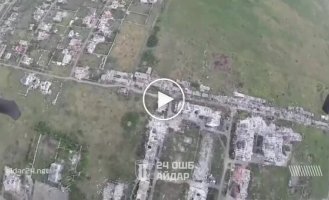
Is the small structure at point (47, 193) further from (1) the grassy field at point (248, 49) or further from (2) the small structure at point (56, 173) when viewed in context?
(1) the grassy field at point (248, 49)

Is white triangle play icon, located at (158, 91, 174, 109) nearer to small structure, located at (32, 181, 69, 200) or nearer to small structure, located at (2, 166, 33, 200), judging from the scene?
small structure, located at (32, 181, 69, 200)

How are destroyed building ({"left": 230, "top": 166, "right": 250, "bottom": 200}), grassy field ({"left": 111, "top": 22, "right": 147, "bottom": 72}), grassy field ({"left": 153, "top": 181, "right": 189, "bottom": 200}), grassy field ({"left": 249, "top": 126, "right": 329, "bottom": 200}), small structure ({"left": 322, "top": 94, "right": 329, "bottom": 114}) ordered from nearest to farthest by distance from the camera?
1. grassy field ({"left": 153, "top": 181, "right": 189, "bottom": 200})
2. destroyed building ({"left": 230, "top": 166, "right": 250, "bottom": 200})
3. grassy field ({"left": 249, "top": 126, "right": 329, "bottom": 200})
4. grassy field ({"left": 111, "top": 22, "right": 147, "bottom": 72})
5. small structure ({"left": 322, "top": 94, "right": 329, "bottom": 114})

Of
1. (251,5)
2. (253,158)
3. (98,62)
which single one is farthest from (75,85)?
(251,5)

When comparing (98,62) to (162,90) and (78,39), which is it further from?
(162,90)

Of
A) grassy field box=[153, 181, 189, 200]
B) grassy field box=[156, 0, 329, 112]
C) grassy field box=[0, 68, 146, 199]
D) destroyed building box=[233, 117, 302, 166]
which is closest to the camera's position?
grassy field box=[153, 181, 189, 200]

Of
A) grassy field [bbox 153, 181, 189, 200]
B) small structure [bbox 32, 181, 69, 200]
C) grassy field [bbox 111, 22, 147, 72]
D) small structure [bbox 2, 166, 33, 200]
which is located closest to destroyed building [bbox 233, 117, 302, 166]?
grassy field [bbox 153, 181, 189, 200]

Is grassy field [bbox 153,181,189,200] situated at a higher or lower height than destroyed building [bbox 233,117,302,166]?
lower

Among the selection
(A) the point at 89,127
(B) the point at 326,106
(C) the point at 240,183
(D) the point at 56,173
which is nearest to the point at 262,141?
(C) the point at 240,183
